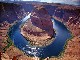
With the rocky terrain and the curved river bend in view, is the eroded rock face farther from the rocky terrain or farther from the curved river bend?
the rocky terrain

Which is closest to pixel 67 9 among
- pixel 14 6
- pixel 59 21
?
pixel 59 21

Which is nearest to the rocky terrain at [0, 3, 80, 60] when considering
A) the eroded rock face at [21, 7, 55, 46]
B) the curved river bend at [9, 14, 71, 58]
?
the curved river bend at [9, 14, 71, 58]

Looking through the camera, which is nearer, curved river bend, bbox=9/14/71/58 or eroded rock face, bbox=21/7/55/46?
curved river bend, bbox=9/14/71/58

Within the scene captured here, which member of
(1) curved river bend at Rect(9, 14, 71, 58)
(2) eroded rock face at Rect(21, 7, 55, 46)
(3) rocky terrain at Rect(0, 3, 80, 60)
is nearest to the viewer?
(3) rocky terrain at Rect(0, 3, 80, 60)

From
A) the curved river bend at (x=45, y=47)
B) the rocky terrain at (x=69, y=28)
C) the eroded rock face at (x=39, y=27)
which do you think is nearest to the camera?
the rocky terrain at (x=69, y=28)

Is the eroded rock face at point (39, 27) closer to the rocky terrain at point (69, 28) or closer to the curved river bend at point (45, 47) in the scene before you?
the curved river bend at point (45, 47)

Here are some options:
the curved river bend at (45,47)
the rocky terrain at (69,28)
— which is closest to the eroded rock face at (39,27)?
the curved river bend at (45,47)

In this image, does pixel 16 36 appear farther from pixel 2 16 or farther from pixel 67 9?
pixel 67 9
